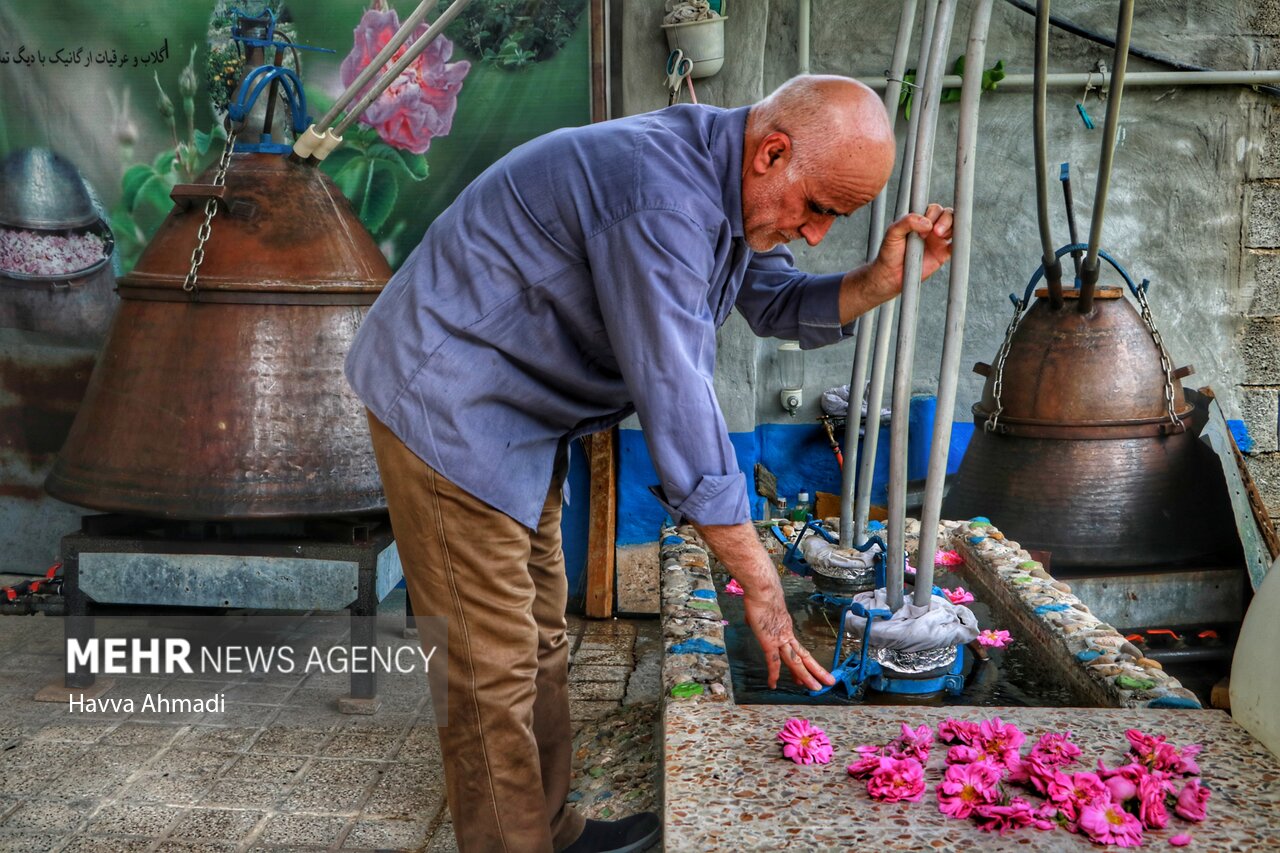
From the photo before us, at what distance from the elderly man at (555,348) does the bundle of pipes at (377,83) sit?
1.18 metres

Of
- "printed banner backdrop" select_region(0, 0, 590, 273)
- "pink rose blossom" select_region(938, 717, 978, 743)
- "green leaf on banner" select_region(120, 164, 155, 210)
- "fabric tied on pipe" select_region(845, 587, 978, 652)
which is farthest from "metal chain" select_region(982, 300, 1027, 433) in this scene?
"green leaf on banner" select_region(120, 164, 155, 210)

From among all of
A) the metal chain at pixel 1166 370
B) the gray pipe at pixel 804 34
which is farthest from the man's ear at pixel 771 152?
the gray pipe at pixel 804 34

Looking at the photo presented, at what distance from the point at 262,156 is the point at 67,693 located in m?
2.03

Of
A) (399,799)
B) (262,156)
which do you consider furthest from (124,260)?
(399,799)

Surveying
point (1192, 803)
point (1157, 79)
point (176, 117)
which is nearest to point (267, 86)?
point (176, 117)

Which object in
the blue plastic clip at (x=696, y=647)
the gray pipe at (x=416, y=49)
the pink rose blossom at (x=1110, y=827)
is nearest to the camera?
the pink rose blossom at (x=1110, y=827)

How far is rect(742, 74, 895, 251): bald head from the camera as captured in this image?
2041 millimetres

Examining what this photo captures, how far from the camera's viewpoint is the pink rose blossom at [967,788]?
6.42 ft

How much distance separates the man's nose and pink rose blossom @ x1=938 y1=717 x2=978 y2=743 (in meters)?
1.02

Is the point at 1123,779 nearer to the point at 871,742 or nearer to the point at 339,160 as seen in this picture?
the point at 871,742

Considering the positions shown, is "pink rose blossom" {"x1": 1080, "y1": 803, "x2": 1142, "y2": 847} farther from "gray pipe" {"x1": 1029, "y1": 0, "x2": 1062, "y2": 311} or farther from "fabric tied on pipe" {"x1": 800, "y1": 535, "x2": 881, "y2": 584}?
"gray pipe" {"x1": 1029, "y1": 0, "x2": 1062, "y2": 311}

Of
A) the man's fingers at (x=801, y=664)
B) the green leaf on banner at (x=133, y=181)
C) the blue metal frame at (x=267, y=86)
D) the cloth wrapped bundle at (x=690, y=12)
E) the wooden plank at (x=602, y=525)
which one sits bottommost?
the wooden plank at (x=602, y=525)

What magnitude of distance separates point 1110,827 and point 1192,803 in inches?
7.2

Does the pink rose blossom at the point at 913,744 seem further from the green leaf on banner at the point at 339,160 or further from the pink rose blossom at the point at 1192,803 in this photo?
the green leaf on banner at the point at 339,160
